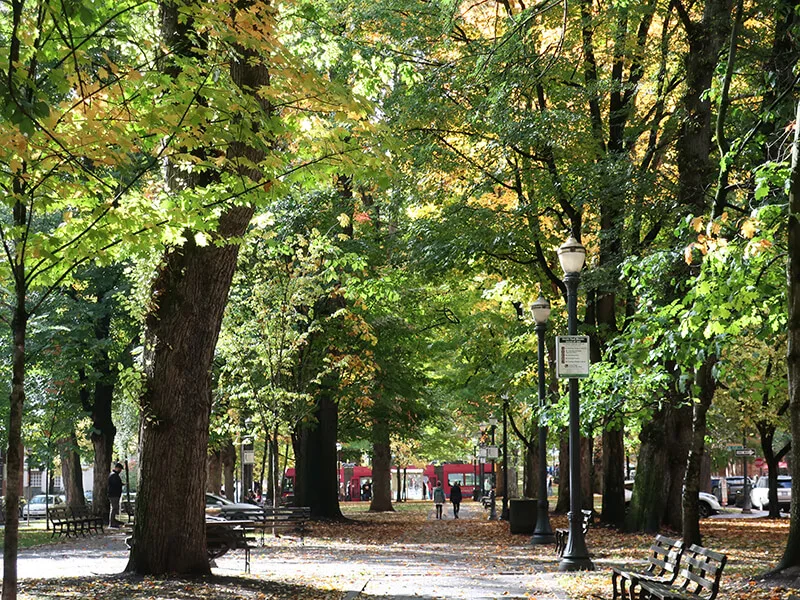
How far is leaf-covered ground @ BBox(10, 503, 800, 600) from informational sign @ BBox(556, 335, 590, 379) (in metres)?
2.93

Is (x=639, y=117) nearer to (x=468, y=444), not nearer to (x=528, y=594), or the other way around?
(x=528, y=594)

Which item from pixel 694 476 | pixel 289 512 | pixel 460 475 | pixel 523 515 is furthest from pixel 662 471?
pixel 460 475

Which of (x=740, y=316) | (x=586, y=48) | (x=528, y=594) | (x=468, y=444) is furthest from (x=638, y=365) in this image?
(x=468, y=444)

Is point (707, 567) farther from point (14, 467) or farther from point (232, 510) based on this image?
point (232, 510)

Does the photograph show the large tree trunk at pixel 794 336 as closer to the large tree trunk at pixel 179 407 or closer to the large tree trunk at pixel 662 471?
the large tree trunk at pixel 179 407

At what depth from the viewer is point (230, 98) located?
31.6 ft

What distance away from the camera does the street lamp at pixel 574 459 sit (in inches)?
613

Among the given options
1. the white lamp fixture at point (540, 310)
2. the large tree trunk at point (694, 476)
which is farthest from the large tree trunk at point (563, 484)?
the large tree trunk at point (694, 476)

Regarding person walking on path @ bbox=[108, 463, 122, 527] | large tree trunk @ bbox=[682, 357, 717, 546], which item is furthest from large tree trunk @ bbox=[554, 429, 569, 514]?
large tree trunk @ bbox=[682, 357, 717, 546]

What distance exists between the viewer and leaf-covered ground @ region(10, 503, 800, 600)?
12312mm

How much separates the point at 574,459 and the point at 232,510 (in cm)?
1206

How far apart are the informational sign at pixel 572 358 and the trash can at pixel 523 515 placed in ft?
36.6

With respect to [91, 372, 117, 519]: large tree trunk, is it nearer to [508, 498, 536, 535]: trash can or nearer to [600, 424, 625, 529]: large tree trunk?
[508, 498, 536, 535]: trash can

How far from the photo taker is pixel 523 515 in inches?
1040
